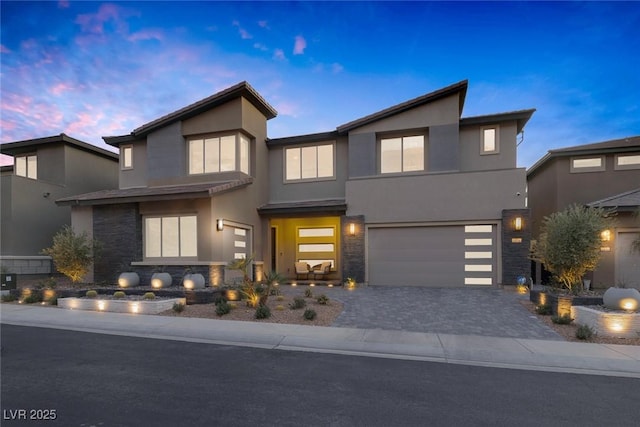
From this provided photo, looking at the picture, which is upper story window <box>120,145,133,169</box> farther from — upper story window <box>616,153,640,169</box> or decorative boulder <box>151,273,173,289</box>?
upper story window <box>616,153,640,169</box>

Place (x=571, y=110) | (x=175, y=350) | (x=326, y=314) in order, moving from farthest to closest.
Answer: (x=571, y=110)
(x=326, y=314)
(x=175, y=350)

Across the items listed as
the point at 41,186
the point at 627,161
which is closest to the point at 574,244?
the point at 627,161

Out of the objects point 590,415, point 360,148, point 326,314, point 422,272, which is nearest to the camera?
point 590,415

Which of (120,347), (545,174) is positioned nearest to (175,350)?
(120,347)

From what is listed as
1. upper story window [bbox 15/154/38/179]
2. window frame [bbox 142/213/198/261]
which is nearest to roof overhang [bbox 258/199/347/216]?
window frame [bbox 142/213/198/261]

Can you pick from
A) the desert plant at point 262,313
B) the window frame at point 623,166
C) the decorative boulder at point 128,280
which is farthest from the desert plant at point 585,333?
the decorative boulder at point 128,280

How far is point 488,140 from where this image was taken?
14484 mm

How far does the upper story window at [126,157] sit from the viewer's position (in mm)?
15969

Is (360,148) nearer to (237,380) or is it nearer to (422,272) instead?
(422,272)

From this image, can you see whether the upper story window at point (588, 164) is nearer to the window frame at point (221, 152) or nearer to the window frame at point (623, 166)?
the window frame at point (623, 166)

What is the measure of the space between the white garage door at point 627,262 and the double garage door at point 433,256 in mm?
5216

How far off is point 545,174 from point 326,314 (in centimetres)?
1487

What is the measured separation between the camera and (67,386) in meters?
4.36

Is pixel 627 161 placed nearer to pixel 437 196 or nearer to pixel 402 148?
pixel 437 196
